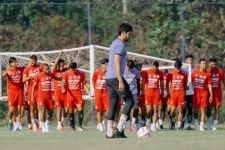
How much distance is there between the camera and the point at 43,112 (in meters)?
30.5

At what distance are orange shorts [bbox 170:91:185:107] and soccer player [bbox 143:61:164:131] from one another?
37 cm

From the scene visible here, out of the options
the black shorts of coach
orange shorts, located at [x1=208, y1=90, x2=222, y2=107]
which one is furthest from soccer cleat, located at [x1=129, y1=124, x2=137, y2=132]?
the black shorts of coach

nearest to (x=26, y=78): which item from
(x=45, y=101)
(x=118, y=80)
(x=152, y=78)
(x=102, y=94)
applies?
(x=45, y=101)

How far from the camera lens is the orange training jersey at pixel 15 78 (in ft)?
103

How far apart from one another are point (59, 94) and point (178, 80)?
10.2 feet

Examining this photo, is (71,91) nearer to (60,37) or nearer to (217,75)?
(217,75)

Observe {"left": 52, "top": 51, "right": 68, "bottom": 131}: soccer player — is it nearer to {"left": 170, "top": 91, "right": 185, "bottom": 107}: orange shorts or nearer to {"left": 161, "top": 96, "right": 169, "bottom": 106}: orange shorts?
{"left": 161, "top": 96, "right": 169, "bottom": 106}: orange shorts

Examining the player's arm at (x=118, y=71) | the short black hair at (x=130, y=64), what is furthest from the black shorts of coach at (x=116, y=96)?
the short black hair at (x=130, y=64)

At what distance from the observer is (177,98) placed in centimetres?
3138

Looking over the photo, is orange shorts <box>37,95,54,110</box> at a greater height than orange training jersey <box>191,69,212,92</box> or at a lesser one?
lesser

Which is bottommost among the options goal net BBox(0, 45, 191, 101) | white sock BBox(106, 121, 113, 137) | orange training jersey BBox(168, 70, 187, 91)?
white sock BBox(106, 121, 113, 137)

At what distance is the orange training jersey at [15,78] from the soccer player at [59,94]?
3.09 feet

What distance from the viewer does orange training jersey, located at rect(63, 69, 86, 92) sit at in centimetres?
3084

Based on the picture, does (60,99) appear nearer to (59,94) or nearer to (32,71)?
(59,94)
